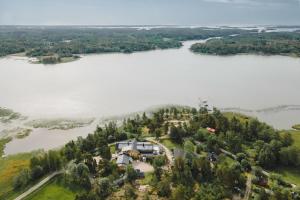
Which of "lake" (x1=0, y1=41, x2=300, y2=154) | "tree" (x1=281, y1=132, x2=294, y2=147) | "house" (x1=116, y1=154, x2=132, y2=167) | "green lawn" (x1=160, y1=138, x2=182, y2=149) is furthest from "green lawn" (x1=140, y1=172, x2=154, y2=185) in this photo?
"tree" (x1=281, y1=132, x2=294, y2=147)

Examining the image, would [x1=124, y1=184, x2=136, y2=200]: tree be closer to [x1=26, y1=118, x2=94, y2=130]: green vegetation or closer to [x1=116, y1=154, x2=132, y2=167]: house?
[x1=116, y1=154, x2=132, y2=167]: house

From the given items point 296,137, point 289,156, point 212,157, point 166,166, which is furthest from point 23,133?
point 296,137

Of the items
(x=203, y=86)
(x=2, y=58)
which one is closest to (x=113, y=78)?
(x=203, y=86)

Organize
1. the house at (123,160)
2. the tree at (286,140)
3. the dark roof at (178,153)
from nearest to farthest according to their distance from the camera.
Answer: the house at (123,160) < the dark roof at (178,153) < the tree at (286,140)

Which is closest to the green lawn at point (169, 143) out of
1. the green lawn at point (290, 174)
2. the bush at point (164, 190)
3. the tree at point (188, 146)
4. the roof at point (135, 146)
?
the tree at point (188, 146)

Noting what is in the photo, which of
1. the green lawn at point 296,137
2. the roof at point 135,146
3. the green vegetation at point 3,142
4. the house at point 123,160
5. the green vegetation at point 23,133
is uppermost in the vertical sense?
the roof at point 135,146

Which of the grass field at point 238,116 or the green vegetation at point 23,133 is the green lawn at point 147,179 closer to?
the grass field at point 238,116
